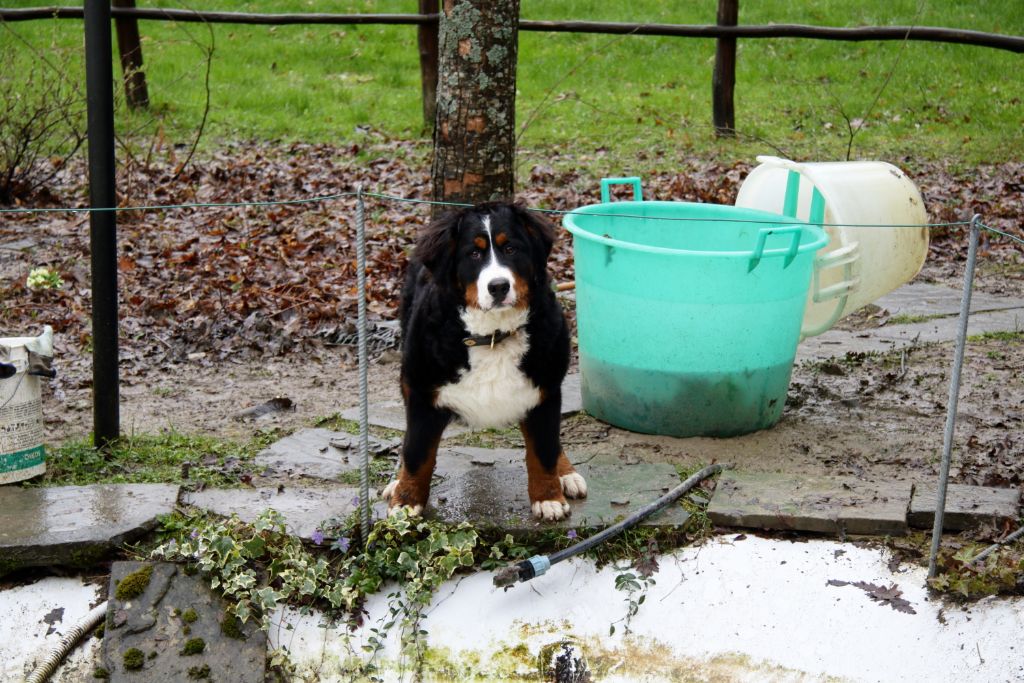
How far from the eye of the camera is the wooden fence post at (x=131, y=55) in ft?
29.8

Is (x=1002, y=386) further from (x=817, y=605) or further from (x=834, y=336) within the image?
(x=817, y=605)

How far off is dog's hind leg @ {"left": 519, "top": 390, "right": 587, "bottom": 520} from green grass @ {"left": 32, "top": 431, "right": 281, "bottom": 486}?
1066mm

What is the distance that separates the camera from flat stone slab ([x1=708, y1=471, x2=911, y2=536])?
3.15m

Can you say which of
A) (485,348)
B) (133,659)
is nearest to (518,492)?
(485,348)

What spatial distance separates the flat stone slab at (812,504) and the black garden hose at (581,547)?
0.37ft

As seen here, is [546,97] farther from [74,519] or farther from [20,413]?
[74,519]

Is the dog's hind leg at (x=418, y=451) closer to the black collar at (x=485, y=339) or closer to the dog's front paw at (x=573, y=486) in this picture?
the black collar at (x=485, y=339)

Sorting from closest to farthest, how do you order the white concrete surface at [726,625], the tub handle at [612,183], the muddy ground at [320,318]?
the white concrete surface at [726,625]
the muddy ground at [320,318]
the tub handle at [612,183]

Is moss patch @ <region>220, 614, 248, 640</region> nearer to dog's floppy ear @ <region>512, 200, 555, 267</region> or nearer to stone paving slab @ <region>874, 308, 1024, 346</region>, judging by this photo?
dog's floppy ear @ <region>512, 200, 555, 267</region>

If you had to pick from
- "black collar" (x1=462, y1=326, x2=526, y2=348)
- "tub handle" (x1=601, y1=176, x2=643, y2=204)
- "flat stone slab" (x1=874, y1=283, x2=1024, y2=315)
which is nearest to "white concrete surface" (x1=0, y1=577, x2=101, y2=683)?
"black collar" (x1=462, y1=326, x2=526, y2=348)

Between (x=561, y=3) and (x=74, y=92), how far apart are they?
7814 millimetres

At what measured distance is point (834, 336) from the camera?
5.31 metres

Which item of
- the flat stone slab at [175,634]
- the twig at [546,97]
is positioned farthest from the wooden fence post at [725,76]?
the flat stone slab at [175,634]

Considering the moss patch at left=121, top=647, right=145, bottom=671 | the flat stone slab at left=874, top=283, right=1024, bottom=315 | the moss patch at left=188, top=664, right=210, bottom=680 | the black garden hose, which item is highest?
the flat stone slab at left=874, top=283, right=1024, bottom=315
